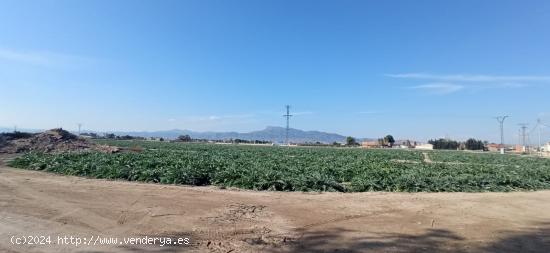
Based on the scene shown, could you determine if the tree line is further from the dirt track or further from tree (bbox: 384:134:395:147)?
the dirt track

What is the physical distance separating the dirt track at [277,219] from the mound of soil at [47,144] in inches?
1104

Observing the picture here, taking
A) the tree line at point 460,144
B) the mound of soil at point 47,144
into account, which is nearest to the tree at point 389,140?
the tree line at point 460,144

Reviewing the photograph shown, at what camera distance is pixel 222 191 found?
46.2 feet

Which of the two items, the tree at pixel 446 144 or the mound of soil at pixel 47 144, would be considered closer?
the mound of soil at pixel 47 144

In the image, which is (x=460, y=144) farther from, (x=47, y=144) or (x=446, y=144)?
(x=47, y=144)

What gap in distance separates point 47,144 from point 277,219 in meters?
40.5

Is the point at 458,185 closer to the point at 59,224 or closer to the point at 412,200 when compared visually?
the point at 412,200

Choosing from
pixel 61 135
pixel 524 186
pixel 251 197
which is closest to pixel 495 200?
pixel 524 186

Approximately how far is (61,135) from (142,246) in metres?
45.9

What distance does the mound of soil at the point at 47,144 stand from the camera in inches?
1523

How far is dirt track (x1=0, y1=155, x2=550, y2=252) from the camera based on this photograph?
24.6 ft

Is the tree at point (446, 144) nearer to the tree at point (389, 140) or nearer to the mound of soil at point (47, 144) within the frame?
the tree at point (389, 140)

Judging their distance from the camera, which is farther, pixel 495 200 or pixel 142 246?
pixel 495 200

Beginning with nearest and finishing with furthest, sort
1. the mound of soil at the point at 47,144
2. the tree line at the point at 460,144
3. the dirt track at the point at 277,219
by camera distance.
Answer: the dirt track at the point at 277,219 < the mound of soil at the point at 47,144 < the tree line at the point at 460,144
